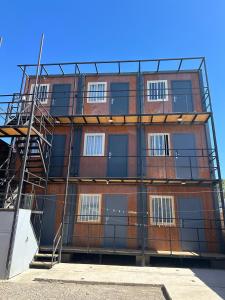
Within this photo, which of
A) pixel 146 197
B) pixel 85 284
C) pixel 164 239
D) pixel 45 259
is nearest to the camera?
pixel 85 284

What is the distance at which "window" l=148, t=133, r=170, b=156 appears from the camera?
41.7ft

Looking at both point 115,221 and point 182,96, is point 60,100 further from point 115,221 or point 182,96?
point 115,221

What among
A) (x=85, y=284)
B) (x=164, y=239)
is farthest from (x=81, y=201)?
(x=85, y=284)

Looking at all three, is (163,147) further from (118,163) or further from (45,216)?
(45,216)

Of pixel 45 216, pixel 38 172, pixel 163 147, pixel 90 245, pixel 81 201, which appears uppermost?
pixel 163 147

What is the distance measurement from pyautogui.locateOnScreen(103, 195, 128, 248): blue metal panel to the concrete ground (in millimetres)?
2210

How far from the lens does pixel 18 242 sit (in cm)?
803

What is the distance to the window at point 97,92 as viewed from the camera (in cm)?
1430

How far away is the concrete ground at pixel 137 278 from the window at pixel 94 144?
5996 millimetres

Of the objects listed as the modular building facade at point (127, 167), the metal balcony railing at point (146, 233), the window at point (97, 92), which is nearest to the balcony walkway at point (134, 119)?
the modular building facade at point (127, 167)

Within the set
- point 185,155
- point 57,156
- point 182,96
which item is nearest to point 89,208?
point 57,156

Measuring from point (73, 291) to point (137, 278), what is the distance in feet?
7.58

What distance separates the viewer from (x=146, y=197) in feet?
39.1

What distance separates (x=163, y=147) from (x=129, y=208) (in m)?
3.92
